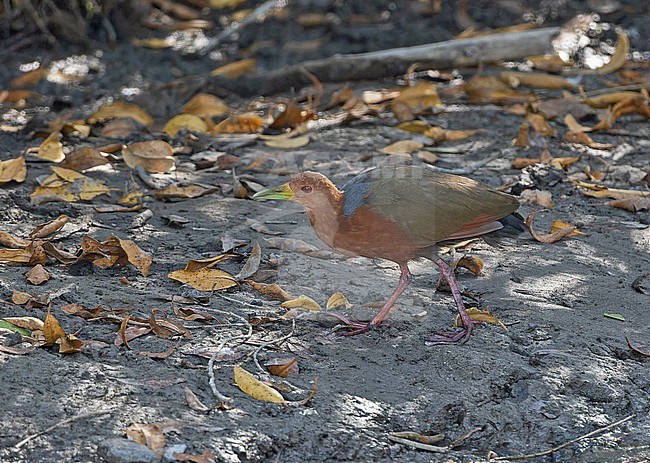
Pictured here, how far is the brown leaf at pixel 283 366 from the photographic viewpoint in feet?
10.7

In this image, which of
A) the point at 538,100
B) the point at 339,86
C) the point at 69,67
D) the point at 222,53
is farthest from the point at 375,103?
the point at 69,67

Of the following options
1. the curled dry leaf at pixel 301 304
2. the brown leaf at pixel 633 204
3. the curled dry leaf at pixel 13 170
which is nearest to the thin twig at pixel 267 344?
the curled dry leaf at pixel 301 304

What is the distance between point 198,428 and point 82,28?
5.82m

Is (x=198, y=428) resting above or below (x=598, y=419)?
above

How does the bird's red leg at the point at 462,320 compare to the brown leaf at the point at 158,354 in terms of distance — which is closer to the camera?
the brown leaf at the point at 158,354

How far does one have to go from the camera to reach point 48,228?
4.27m

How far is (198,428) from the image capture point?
2.85 metres

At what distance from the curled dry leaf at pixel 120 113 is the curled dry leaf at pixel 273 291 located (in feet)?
8.70

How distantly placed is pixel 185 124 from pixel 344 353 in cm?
313

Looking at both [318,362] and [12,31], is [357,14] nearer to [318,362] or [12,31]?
[12,31]

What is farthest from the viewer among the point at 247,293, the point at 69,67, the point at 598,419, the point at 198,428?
the point at 69,67

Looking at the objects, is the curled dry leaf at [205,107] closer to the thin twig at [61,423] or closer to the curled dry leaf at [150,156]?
the curled dry leaf at [150,156]

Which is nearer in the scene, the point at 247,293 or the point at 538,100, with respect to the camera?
the point at 247,293

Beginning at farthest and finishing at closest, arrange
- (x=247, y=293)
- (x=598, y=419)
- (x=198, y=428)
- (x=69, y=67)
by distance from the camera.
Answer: (x=69, y=67) < (x=247, y=293) < (x=598, y=419) < (x=198, y=428)
